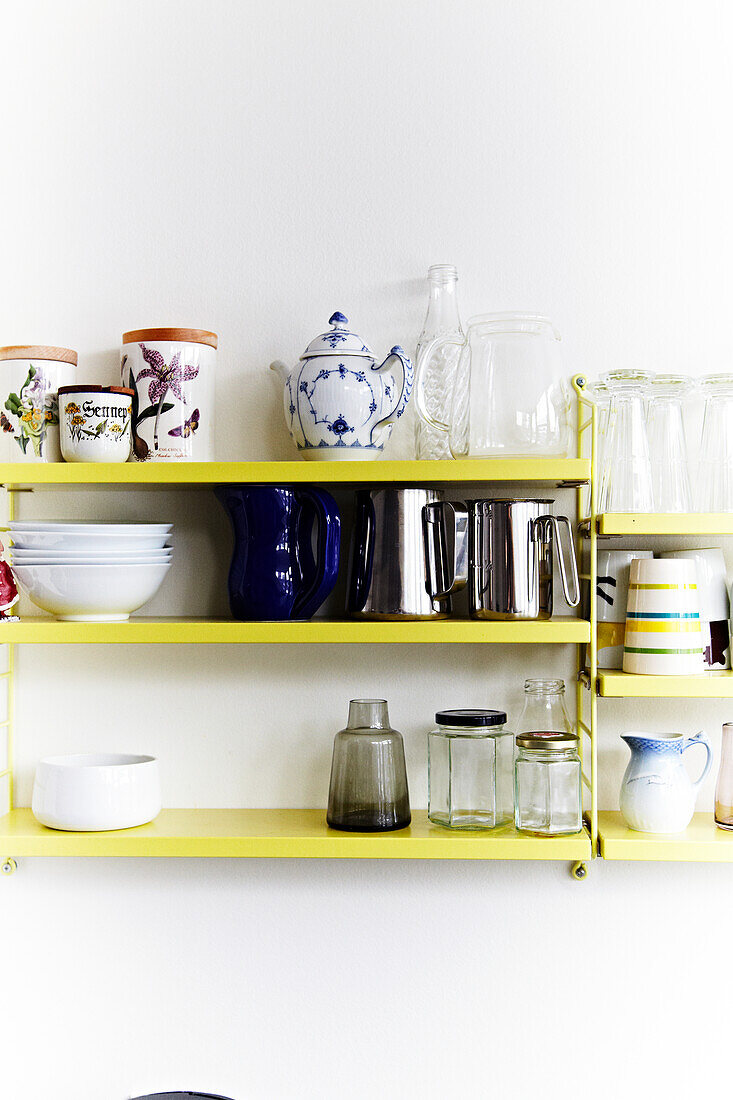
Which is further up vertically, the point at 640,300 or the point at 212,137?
the point at 212,137

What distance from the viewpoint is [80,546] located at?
3.75ft

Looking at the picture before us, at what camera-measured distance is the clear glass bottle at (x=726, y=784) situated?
1.19m

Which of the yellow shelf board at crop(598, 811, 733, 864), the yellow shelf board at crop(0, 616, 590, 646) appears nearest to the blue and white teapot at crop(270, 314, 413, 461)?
the yellow shelf board at crop(0, 616, 590, 646)

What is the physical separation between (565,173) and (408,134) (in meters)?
0.21

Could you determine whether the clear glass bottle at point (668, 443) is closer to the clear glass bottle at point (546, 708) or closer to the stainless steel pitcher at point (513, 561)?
the stainless steel pitcher at point (513, 561)

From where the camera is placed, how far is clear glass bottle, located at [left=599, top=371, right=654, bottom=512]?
3.92ft

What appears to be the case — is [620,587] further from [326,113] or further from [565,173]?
[326,113]

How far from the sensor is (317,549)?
1175 millimetres

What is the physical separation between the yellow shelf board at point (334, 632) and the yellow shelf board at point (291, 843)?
9.0 inches

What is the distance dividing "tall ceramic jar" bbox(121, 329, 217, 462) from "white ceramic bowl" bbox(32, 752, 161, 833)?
372 mm

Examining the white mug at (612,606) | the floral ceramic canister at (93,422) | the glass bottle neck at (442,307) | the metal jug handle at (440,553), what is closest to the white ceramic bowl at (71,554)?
the floral ceramic canister at (93,422)

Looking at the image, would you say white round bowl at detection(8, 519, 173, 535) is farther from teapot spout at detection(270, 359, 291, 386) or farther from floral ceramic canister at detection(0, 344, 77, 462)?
teapot spout at detection(270, 359, 291, 386)

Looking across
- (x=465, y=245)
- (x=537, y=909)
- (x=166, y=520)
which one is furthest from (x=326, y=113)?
(x=537, y=909)

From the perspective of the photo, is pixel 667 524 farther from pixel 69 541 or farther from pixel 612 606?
pixel 69 541
